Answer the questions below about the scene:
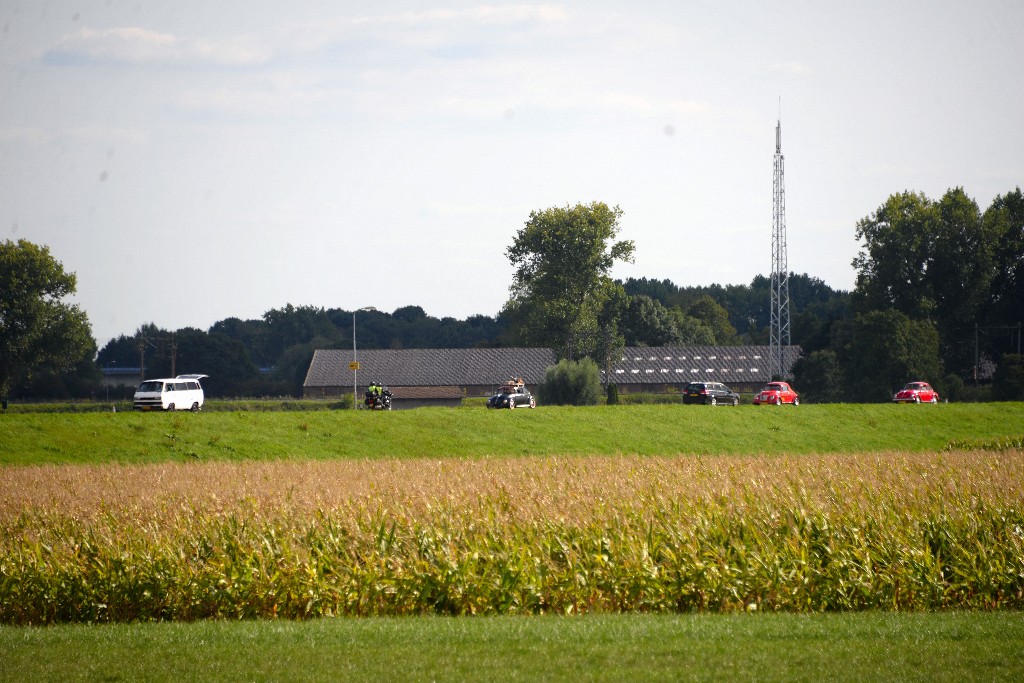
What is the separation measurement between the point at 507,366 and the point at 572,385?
93.9 feet

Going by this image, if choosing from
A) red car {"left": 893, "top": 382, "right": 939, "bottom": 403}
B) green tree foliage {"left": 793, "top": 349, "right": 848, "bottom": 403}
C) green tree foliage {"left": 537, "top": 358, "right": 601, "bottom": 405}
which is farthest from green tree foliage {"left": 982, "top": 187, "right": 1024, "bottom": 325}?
green tree foliage {"left": 537, "top": 358, "right": 601, "bottom": 405}

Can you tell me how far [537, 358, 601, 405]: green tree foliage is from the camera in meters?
68.5

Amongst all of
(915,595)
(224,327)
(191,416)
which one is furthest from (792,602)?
(224,327)

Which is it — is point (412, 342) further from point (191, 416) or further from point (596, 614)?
point (596, 614)

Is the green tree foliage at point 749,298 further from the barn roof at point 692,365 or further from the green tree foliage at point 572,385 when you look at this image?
the green tree foliage at point 572,385

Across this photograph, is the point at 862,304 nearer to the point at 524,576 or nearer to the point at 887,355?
the point at 887,355

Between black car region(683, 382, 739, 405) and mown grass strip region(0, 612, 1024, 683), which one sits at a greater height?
black car region(683, 382, 739, 405)

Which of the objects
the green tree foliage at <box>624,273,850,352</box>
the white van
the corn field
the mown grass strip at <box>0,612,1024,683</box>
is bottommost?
the mown grass strip at <box>0,612,1024,683</box>

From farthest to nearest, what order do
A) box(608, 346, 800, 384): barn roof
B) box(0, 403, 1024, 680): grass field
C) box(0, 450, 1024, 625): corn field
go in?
box(608, 346, 800, 384): barn roof, box(0, 450, 1024, 625): corn field, box(0, 403, 1024, 680): grass field

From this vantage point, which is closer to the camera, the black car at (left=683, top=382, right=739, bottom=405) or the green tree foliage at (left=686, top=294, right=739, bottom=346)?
the black car at (left=683, top=382, right=739, bottom=405)

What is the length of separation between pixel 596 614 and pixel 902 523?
5.50 metres

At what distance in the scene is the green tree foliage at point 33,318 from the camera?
80375 millimetres

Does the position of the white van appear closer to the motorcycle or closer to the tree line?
the motorcycle

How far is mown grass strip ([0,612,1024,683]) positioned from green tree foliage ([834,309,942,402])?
6689 centimetres
